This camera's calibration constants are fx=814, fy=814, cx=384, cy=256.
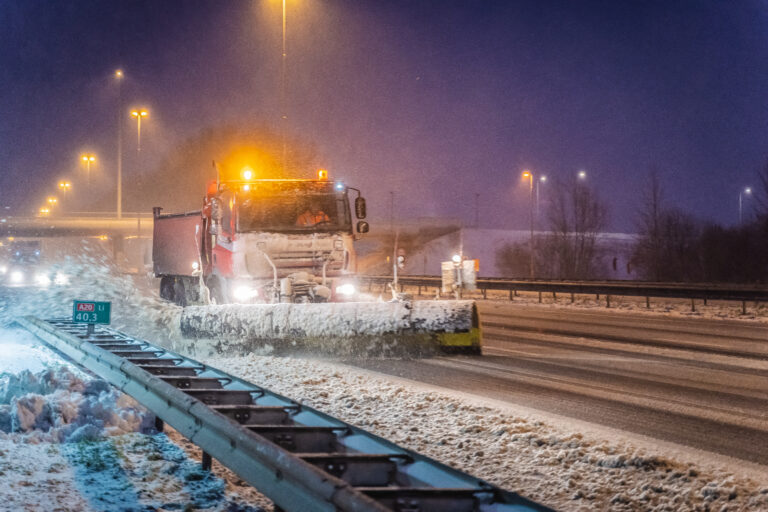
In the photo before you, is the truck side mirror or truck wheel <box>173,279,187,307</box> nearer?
the truck side mirror

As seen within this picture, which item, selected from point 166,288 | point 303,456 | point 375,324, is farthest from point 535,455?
point 166,288

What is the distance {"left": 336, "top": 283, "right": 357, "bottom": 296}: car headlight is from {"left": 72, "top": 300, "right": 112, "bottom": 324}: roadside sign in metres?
4.72

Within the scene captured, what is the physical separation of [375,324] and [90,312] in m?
4.16

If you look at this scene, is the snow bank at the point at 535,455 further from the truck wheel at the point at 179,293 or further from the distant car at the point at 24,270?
the distant car at the point at 24,270

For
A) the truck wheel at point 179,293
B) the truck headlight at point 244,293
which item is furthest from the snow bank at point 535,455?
the truck wheel at point 179,293

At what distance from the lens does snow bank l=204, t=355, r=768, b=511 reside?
5199 millimetres

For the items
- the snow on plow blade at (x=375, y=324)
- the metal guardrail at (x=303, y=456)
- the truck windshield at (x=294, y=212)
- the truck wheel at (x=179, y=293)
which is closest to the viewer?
the metal guardrail at (x=303, y=456)

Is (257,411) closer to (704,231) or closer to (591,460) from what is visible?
(591,460)

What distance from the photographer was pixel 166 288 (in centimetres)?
2192

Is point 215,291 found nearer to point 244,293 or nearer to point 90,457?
point 244,293

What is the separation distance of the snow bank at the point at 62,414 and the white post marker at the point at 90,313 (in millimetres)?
3949

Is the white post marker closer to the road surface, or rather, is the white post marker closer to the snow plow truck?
the snow plow truck

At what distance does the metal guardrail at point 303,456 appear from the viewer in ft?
11.9

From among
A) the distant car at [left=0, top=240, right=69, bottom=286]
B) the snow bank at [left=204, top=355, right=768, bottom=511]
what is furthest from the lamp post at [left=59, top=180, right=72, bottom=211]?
the snow bank at [left=204, top=355, right=768, bottom=511]
